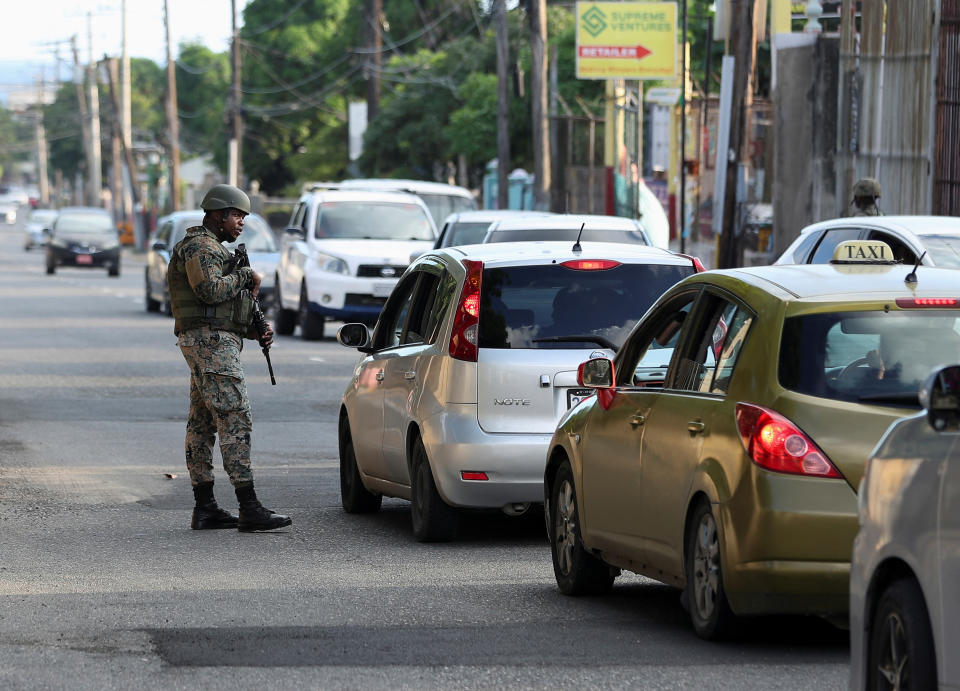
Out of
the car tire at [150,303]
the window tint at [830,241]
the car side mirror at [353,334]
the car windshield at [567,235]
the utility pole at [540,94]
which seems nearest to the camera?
the car side mirror at [353,334]

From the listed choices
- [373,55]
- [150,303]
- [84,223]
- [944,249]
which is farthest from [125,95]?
[944,249]

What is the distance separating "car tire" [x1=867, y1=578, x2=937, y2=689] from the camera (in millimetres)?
5059

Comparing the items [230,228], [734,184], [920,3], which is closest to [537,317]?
[230,228]

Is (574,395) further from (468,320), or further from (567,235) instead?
(567,235)

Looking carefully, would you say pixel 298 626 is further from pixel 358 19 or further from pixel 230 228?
pixel 358 19

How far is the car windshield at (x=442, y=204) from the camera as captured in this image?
35656mm

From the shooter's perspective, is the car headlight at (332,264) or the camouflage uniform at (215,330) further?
the car headlight at (332,264)

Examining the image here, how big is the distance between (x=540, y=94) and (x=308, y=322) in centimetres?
1118

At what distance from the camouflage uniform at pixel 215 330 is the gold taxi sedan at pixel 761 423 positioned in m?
3.01

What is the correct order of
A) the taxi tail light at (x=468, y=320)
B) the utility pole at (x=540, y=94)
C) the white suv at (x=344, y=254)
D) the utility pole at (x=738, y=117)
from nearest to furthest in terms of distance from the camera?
1. the taxi tail light at (x=468, y=320)
2. the utility pole at (x=738, y=117)
3. the white suv at (x=344, y=254)
4. the utility pole at (x=540, y=94)

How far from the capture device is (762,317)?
23.7ft

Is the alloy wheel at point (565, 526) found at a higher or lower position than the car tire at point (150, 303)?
higher

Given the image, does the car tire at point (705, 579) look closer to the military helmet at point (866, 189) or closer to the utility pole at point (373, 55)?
the military helmet at point (866, 189)

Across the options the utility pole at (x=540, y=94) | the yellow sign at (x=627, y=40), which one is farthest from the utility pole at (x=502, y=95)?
the utility pole at (x=540, y=94)
